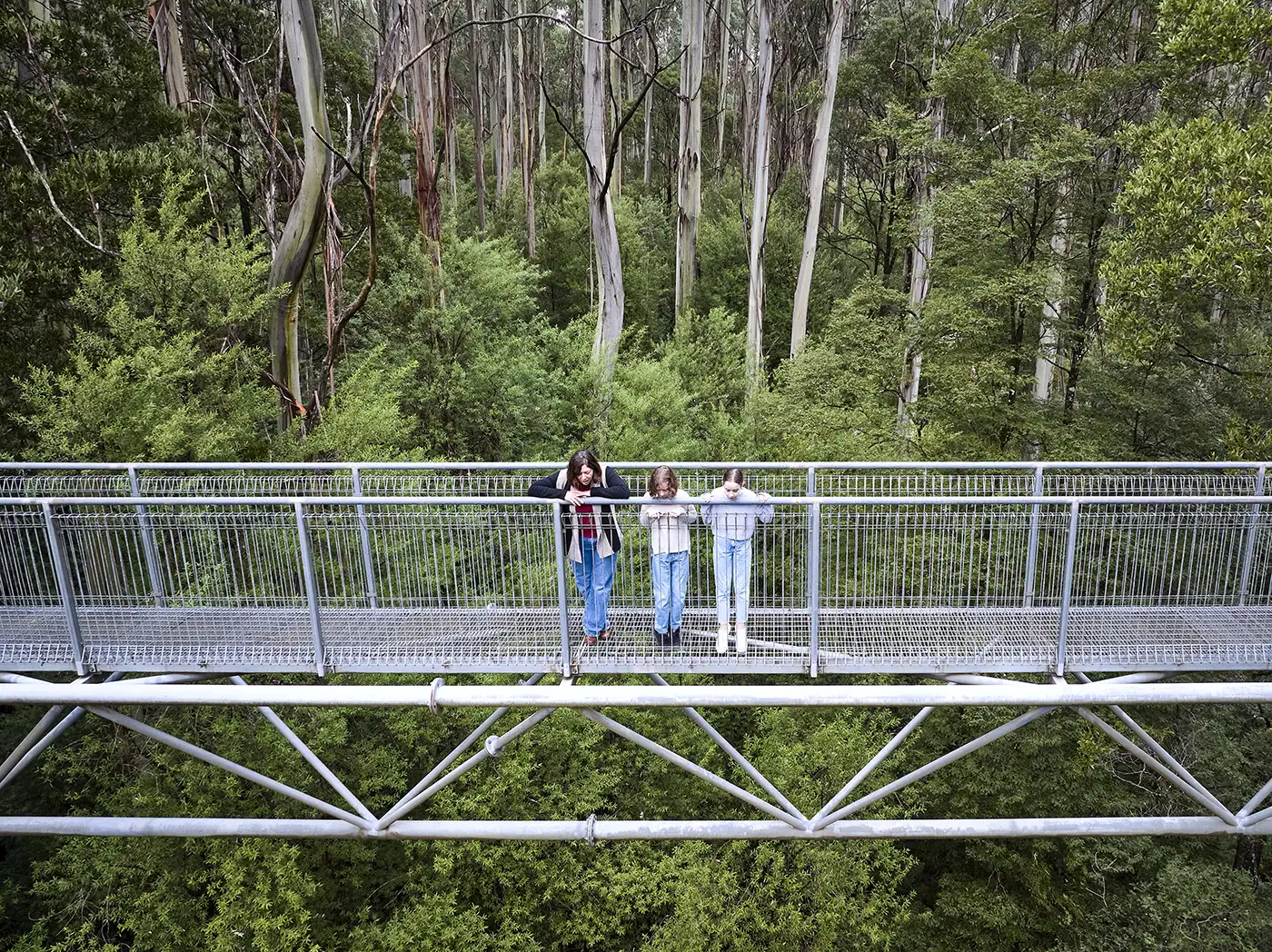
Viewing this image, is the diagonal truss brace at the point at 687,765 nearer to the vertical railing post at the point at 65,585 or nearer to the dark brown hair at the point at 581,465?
the dark brown hair at the point at 581,465

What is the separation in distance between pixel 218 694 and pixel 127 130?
11.2 meters

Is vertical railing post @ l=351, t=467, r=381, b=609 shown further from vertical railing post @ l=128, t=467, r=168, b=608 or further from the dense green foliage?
the dense green foliage

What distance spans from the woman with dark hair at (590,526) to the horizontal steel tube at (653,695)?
0.64m

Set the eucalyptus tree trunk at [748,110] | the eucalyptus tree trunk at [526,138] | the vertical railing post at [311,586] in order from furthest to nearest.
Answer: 1. the eucalyptus tree trunk at [748,110]
2. the eucalyptus tree trunk at [526,138]
3. the vertical railing post at [311,586]

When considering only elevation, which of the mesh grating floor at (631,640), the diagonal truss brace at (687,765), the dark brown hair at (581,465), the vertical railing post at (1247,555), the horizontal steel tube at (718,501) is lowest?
the diagonal truss brace at (687,765)

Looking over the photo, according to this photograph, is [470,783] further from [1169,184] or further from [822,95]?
[822,95]

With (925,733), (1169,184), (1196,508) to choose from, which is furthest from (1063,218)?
(1196,508)

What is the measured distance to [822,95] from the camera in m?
19.0

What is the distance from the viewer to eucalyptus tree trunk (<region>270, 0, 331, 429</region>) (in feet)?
41.4

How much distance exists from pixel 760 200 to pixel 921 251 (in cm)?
424

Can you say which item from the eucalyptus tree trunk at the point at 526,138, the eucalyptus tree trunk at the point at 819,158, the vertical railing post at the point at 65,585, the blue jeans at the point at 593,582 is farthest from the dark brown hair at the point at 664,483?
the eucalyptus tree trunk at the point at 526,138

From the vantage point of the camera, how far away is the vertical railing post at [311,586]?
5812 mm

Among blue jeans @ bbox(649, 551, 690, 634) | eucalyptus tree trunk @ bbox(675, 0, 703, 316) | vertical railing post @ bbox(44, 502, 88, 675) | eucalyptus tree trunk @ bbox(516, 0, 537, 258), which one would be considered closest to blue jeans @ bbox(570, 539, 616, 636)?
blue jeans @ bbox(649, 551, 690, 634)

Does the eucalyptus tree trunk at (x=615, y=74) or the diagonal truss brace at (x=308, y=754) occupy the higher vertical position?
the eucalyptus tree trunk at (x=615, y=74)
